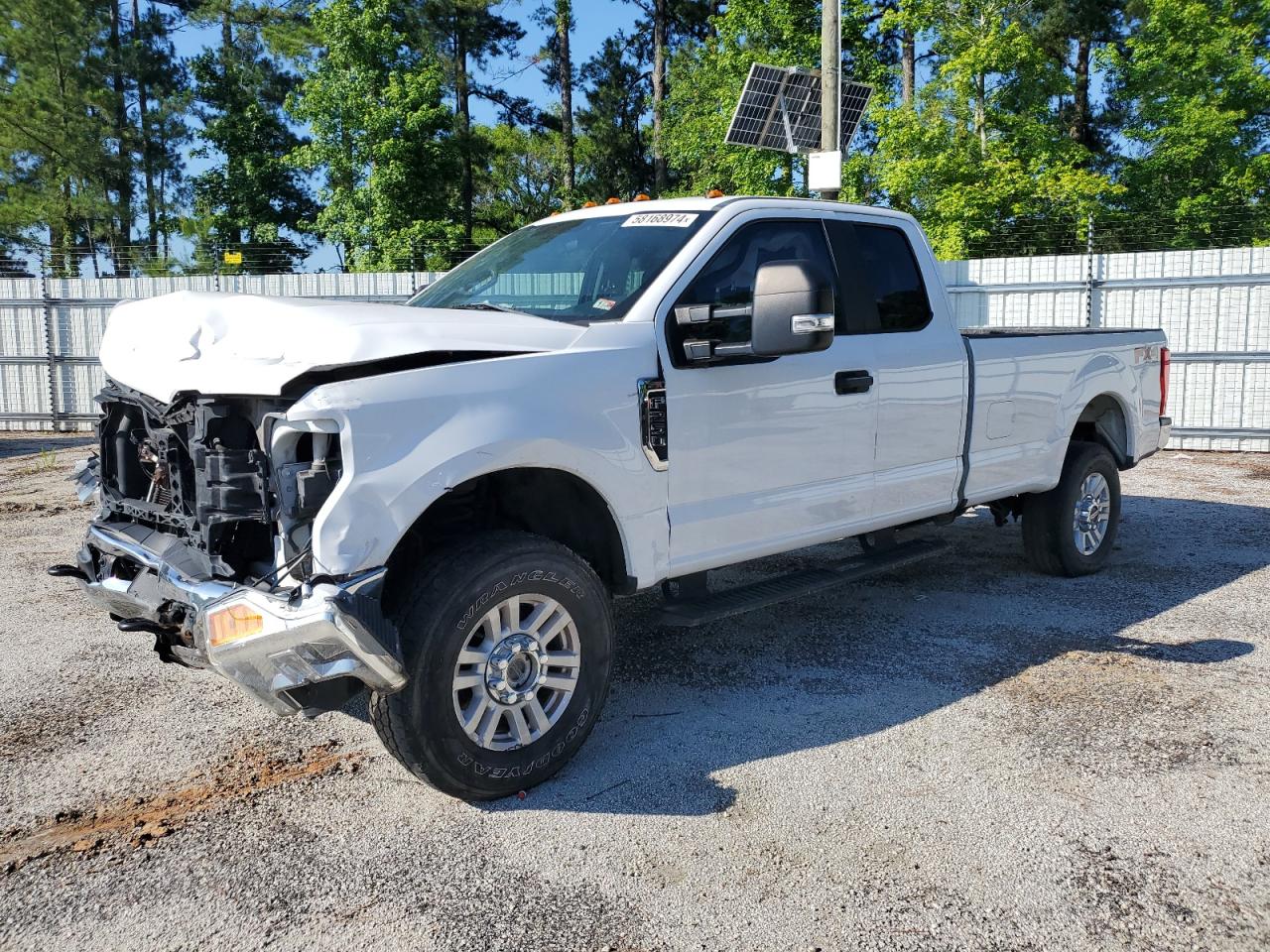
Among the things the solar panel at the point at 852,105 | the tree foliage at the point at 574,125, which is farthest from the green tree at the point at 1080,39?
the solar panel at the point at 852,105

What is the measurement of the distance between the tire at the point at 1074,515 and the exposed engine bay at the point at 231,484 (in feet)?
15.8

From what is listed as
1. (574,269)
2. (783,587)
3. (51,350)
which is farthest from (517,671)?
(51,350)

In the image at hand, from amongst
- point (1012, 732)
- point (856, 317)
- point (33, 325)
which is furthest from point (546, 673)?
point (33, 325)

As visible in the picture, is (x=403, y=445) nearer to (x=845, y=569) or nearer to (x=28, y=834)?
(x=28, y=834)

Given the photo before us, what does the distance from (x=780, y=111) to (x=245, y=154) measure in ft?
88.0

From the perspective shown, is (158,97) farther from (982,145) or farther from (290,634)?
(290,634)

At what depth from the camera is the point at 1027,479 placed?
20.3ft

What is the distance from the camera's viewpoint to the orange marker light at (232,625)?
3.15 meters

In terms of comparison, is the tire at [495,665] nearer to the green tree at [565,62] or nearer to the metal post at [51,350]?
the metal post at [51,350]

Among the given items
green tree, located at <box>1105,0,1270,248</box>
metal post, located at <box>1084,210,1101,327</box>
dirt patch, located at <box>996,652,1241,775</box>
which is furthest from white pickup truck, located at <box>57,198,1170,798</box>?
green tree, located at <box>1105,0,1270,248</box>

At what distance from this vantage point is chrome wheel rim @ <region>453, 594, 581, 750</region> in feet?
11.6

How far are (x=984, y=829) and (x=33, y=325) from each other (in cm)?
1621

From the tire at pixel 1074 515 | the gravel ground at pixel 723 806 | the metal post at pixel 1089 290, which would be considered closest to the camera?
the gravel ground at pixel 723 806

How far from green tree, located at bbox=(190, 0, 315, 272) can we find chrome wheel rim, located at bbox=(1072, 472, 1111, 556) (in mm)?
29716
